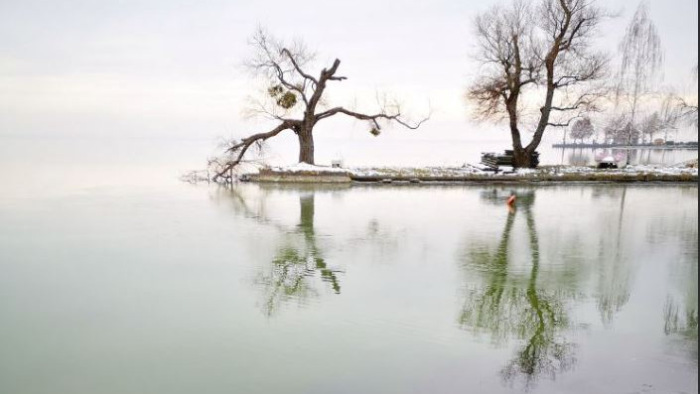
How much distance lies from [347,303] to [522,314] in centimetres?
243

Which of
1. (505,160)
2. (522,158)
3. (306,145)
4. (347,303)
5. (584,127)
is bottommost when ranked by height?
(347,303)

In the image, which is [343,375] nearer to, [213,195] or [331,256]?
[331,256]

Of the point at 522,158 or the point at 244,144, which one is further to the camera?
the point at 522,158

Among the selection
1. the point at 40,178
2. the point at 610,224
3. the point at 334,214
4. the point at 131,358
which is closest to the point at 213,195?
the point at 334,214

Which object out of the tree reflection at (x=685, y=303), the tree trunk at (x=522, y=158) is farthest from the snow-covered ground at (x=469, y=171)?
the tree reflection at (x=685, y=303)

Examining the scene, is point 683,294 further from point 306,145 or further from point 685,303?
point 306,145

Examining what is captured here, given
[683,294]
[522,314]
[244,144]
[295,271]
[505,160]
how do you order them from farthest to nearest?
[505,160] → [244,144] → [295,271] → [683,294] → [522,314]

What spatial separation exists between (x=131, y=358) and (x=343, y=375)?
2451 mm

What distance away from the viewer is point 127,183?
24.6 meters

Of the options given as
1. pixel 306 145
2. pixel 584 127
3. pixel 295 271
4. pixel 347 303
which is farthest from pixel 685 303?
pixel 584 127

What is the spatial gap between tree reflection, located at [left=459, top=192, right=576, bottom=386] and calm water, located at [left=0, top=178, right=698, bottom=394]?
0.10 ft

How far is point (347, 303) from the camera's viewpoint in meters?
8.39

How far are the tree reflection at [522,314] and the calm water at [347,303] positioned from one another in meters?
0.03

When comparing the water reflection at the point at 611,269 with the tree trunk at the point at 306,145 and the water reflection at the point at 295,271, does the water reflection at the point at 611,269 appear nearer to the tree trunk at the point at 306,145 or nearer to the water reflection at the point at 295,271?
the water reflection at the point at 295,271
